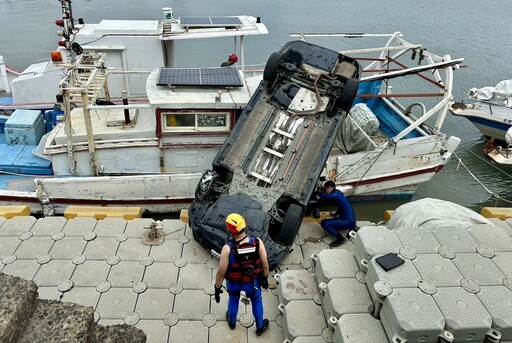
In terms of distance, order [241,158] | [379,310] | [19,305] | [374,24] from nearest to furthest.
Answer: [19,305]
[379,310]
[241,158]
[374,24]

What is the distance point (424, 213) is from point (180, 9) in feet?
62.8

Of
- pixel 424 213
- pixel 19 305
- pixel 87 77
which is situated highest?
pixel 19 305

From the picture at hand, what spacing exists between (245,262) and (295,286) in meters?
1.32

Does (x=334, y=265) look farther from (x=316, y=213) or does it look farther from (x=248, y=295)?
(x=316, y=213)

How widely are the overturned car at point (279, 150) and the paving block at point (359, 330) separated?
1571mm

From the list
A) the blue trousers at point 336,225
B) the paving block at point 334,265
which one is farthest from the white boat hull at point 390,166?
the paving block at point 334,265

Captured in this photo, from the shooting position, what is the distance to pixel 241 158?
6.80 meters

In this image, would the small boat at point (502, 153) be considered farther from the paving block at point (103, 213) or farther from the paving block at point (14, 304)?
the paving block at point (14, 304)

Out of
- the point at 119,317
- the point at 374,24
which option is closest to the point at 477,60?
the point at 374,24

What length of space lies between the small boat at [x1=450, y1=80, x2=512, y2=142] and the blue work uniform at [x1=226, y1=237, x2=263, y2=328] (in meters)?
9.42

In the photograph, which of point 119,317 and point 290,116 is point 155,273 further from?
point 290,116

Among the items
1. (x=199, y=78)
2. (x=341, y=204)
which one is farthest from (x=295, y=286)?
(x=199, y=78)

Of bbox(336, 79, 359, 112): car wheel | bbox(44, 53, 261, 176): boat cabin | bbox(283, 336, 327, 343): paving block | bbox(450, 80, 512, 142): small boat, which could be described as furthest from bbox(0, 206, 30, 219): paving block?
bbox(450, 80, 512, 142): small boat

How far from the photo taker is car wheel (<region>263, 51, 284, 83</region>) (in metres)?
7.35
